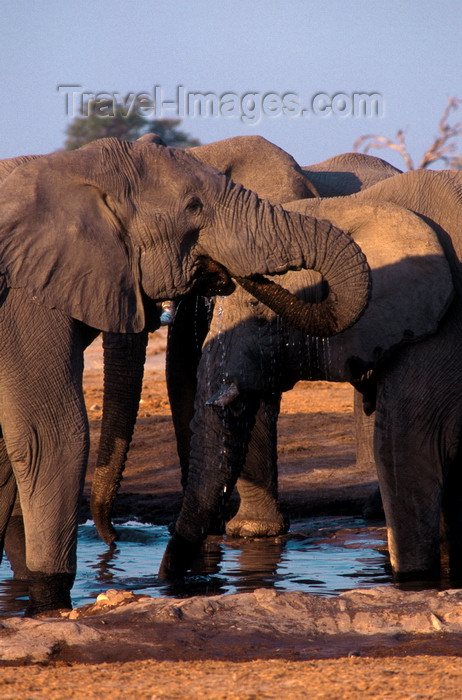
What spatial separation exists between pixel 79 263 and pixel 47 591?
3.78 ft

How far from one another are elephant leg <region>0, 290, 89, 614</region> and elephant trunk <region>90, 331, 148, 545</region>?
2.31m

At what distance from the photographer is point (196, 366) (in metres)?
7.44

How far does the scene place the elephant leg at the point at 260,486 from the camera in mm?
6672

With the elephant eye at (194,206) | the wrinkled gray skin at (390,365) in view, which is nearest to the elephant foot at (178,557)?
the wrinkled gray skin at (390,365)

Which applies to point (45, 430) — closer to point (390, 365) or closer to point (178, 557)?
point (178, 557)

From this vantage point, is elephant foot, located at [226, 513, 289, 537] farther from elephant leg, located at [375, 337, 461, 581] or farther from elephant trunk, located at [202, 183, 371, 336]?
elephant trunk, located at [202, 183, 371, 336]

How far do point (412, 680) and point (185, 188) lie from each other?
190cm

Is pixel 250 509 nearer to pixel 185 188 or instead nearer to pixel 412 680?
pixel 185 188

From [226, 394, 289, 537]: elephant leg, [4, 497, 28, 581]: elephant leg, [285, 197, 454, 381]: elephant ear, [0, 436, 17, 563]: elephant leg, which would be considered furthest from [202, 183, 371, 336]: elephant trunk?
[226, 394, 289, 537]: elephant leg

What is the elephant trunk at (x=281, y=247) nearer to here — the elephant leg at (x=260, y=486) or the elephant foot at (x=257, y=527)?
the elephant leg at (x=260, y=486)

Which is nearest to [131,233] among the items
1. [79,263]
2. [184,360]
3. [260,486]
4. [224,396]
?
[79,263]

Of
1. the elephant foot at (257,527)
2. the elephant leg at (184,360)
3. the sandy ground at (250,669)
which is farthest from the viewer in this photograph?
the elephant leg at (184,360)

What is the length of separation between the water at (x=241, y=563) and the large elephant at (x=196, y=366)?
234 millimetres

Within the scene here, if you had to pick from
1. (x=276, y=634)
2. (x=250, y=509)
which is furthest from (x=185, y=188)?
(x=250, y=509)
